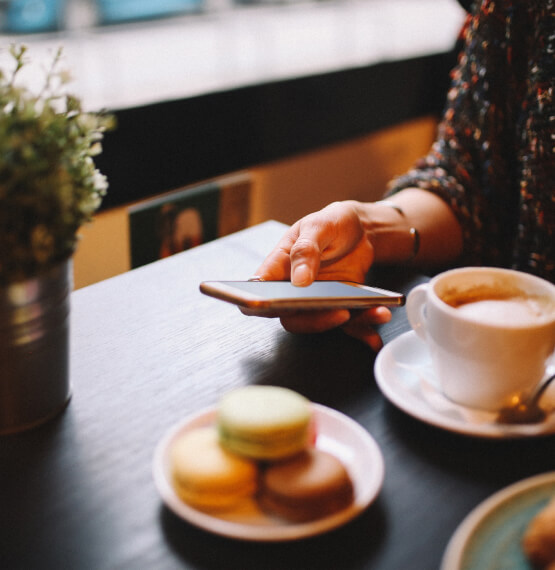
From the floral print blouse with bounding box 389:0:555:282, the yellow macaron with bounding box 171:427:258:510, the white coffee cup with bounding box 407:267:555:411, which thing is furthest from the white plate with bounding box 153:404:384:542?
the floral print blouse with bounding box 389:0:555:282

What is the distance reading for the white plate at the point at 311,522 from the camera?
40 centimetres

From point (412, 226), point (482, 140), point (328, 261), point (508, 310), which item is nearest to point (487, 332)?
point (508, 310)

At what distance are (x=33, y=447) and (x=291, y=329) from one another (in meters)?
0.28

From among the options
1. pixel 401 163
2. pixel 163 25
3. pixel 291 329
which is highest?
pixel 163 25

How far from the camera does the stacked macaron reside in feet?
1.37

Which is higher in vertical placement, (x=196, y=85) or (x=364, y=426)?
(x=196, y=85)

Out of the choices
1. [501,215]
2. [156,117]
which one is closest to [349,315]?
[501,215]

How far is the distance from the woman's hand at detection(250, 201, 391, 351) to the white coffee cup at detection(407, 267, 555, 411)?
87mm

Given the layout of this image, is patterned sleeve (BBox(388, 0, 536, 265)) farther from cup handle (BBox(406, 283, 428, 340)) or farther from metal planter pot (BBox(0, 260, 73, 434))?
metal planter pot (BBox(0, 260, 73, 434))

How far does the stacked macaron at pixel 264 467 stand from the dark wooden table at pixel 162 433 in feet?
0.10

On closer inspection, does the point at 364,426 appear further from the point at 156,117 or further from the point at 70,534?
the point at 156,117

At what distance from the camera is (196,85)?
179 centimetres

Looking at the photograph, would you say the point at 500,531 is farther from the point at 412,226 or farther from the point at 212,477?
the point at 412,226

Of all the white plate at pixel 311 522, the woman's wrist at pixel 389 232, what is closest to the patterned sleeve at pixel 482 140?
the woman's wrist at pixel 389 232
